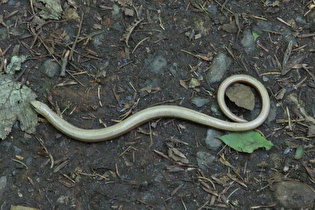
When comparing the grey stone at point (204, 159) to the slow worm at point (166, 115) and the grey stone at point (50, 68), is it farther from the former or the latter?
the grey stone at point (50, 68)

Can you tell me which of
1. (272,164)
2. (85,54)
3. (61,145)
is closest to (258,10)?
(272,164)

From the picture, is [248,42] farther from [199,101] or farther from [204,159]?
[204,159]

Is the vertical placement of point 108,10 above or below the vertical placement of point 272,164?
above

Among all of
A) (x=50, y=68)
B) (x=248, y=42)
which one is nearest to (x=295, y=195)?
(x=248, y=42)

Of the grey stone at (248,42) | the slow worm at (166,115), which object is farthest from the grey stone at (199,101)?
the grey stone at (248,42)

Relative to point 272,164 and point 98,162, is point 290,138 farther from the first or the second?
point 98,162

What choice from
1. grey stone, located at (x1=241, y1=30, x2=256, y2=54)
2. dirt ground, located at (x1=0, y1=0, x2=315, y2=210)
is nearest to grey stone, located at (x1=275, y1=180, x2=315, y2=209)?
dirt ground, located at (x1=0, y1=0, x2=315, y2=210)
